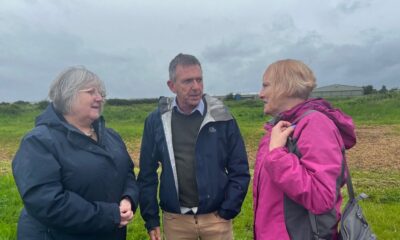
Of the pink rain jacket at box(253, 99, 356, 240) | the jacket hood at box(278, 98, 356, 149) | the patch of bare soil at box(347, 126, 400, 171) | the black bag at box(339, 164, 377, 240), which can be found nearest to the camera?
the pink rain jacket at box(253, 99, 356, 240)

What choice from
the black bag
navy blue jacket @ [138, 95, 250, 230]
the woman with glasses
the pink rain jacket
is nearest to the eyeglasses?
the woman with glasses

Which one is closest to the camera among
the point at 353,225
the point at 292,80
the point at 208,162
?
the point at 353,225

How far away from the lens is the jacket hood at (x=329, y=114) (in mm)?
3055

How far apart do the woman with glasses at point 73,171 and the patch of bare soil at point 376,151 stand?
1339cm

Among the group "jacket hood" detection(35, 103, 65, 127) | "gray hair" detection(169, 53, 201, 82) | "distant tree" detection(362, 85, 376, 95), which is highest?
"gray hair" detection(169, 53, 201, 82)

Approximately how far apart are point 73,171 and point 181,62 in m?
1.47

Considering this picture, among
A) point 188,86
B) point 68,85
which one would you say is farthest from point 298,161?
point 68,85

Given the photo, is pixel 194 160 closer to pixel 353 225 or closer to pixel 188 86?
pixel 188 86

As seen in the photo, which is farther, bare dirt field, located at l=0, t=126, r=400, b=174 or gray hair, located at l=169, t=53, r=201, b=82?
bare dirt field, located at l=0, t=126, r=400, b=174

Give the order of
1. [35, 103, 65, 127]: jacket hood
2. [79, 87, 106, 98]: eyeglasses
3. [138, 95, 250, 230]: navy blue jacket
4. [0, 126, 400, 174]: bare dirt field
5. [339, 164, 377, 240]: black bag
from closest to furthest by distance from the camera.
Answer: [339, 164, 377, 240]: black bag, [35, 103, 65, 127]: jacket hood, [79, 87, 106, 98]: eyeglasses, [138, 95, 250, 230]: navy blue jacket, [0, 126, 400, 174]: bare dirt field

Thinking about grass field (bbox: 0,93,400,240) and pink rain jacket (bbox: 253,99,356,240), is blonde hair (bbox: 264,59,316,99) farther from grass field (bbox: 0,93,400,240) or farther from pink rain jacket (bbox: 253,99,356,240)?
grass field (bbox: 0,93,400,240)

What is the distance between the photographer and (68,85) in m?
3.48

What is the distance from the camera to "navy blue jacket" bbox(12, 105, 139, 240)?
3.15m

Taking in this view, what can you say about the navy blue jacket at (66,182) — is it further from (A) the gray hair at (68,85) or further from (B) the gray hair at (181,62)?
(B) the gray hair at (181,62)
